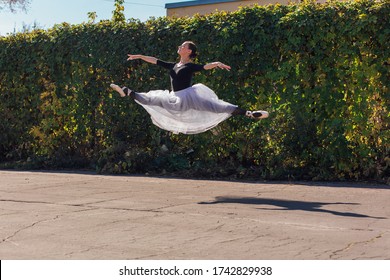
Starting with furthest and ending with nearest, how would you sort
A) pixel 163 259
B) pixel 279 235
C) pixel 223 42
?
1. pixel 223 42
2. pixel 279 235
3. pixel 163 259

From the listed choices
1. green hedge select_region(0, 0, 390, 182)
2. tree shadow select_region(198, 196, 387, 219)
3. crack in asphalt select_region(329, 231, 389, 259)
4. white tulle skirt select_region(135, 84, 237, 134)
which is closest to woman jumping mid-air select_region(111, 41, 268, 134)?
white tulle skirt select_region(135, 84, 237, 134)

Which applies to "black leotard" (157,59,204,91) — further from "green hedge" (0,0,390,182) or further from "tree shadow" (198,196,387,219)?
"green hedge" (0,0,390,182)

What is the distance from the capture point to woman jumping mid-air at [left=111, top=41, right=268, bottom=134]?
34.7 ft

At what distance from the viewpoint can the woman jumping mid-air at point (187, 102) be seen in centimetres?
1059

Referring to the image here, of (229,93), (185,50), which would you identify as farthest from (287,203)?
(229,93)

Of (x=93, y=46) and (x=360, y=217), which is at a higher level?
(x=93, y=46)

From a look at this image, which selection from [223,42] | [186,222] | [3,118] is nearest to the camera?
[186,222]

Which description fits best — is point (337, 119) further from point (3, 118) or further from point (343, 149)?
point (3, 118)

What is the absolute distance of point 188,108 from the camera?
10.6m

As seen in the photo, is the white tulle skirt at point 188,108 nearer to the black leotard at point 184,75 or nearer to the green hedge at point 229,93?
the black leotard at point 184,75

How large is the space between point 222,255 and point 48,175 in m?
8.19

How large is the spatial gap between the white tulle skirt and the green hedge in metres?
2.38

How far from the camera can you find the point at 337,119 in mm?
12305

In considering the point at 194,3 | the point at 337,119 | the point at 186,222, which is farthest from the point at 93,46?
the point at 194,3
